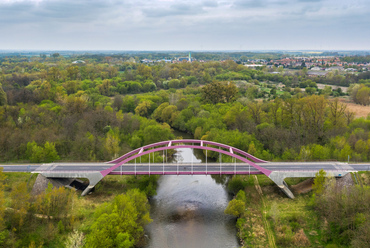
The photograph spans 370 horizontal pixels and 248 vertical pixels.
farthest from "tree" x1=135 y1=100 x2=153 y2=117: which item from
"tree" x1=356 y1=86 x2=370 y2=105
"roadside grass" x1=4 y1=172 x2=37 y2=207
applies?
"tree" x1=356 y1=86 x2=370 y2=105

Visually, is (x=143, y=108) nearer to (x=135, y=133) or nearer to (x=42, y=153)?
(x=135, y=133)

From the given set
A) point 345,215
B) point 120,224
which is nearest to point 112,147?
point 120,224

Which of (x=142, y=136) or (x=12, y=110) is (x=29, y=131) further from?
(x=142, y=136)

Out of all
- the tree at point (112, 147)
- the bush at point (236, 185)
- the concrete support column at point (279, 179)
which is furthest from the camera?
the tree at point (112, 147)

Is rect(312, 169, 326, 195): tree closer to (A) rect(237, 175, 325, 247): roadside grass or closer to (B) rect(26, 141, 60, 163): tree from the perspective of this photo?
(A) rect(237, 175, 325, 247): roadside grass

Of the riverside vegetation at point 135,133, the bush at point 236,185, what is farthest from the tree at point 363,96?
the bush at point 236,185

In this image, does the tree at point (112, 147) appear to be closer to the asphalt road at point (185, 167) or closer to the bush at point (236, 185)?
the asphalt road at point (185, 167)

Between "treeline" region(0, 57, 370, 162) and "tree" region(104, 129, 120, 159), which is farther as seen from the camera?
"tree" region(104, 129, 120, 159)
